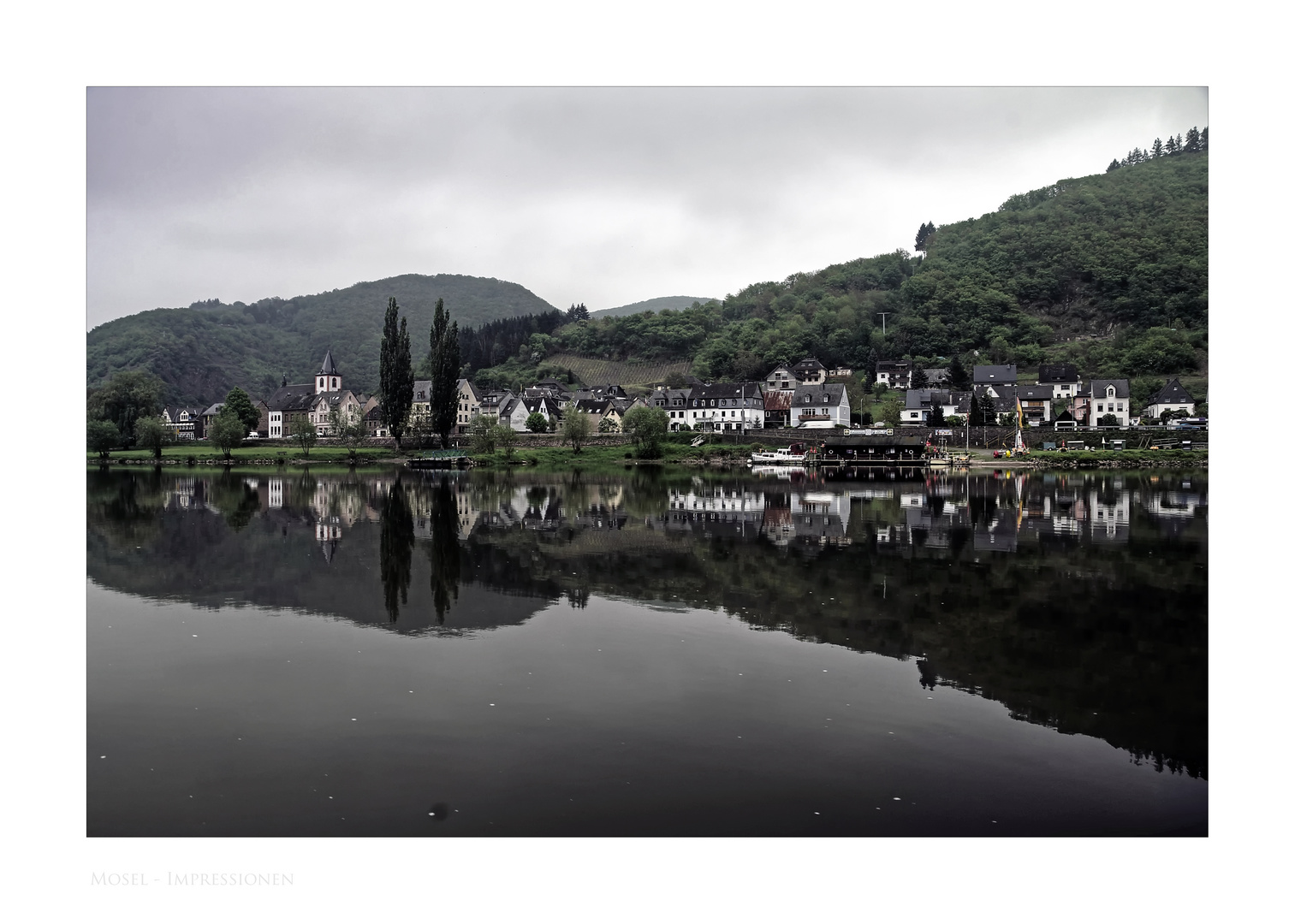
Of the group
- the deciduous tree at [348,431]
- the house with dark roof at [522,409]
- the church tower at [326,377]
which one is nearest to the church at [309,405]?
the church tower at [326,377]

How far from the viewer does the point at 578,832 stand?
598 cm

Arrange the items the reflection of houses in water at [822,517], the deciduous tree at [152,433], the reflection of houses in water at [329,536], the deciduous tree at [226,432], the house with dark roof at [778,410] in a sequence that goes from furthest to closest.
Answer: the house with dark roof at [778,410], the deciduous tree at [226,432], the deciduous tree at [152,433], the reflection of houses in water at [822,517], the reflection of houses in water at [329,536]

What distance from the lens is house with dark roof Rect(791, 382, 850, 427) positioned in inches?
3703

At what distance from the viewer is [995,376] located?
94188mm

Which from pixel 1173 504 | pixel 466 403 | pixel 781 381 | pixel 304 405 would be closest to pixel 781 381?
pixel 781 381

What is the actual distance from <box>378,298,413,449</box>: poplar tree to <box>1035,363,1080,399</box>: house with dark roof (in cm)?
6506

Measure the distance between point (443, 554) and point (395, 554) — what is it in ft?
3.50

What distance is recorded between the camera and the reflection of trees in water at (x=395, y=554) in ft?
44.2

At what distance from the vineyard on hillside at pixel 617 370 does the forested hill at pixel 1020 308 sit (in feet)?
8.13

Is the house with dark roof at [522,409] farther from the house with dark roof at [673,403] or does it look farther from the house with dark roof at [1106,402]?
the house with dark roof at [1106,402]

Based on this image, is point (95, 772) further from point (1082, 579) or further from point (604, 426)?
point (604, 426)

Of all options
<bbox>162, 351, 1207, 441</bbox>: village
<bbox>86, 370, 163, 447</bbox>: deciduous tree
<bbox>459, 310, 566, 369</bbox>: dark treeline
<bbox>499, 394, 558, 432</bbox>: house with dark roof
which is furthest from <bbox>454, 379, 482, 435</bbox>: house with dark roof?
<bbox>86, 370, 163, 447</bbox>: deciduous tree

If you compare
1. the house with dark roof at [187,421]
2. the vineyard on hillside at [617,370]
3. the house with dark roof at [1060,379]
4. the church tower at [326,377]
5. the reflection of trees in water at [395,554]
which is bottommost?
the reflection of trees in water at [395,554]
